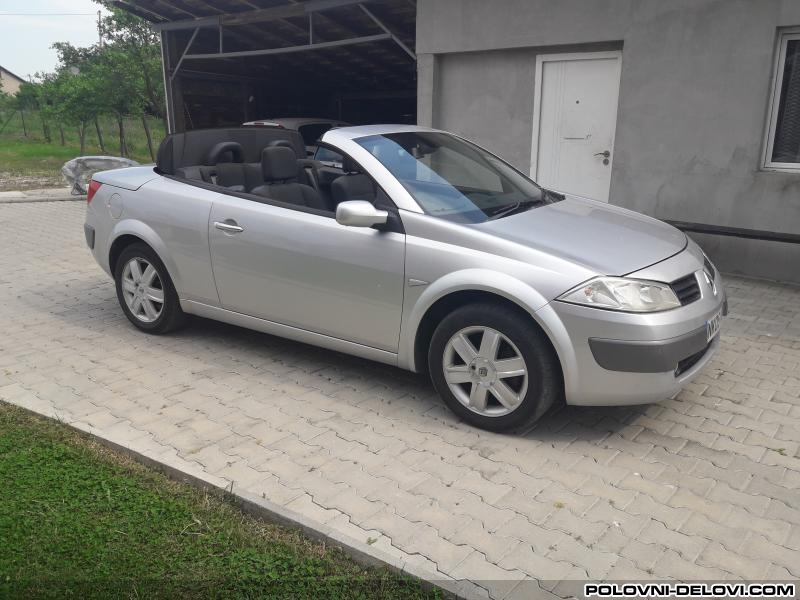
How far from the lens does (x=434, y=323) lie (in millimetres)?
4211

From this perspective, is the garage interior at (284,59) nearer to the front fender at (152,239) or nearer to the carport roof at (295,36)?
the carport roof at (295,36)

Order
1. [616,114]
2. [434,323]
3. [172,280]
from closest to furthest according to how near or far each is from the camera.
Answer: [434,323] < [172,280] < [616,114]

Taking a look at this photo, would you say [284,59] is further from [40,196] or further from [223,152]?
[223,152]

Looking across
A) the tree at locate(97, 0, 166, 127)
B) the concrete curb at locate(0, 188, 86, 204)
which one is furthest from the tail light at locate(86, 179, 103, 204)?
the tree at locate(97, 0, 166, 127)

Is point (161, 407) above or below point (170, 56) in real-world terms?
below

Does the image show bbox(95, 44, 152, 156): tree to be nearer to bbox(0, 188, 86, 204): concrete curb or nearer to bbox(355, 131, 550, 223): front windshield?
bbox(0, 188, 86, 204): concrete curb

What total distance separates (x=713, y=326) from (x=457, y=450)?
1.64 metres

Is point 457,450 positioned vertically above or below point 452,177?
below

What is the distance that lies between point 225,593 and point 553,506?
152 centimetres

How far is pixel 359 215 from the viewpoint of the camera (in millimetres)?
4113

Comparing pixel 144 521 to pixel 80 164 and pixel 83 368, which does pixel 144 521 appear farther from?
pixel 80 164

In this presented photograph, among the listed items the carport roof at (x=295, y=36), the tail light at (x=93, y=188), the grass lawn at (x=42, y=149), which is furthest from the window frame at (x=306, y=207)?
the grass lawn at (x=42, y=149)

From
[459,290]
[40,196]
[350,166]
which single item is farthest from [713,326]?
[40,196]

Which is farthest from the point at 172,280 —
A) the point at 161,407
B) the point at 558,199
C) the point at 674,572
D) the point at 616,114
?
the point at 616,114
